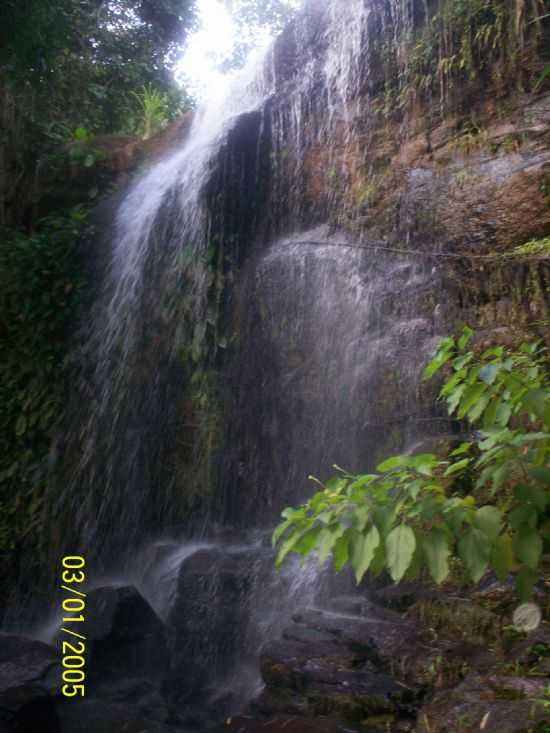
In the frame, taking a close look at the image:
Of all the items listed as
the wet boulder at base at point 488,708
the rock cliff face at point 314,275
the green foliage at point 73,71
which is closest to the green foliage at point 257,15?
the green foliage at point 73,71

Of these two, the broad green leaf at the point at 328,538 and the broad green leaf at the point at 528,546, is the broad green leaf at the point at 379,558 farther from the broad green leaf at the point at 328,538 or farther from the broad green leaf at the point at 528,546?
the broad green leaf at the point at 528,546

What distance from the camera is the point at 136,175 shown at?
371 inches

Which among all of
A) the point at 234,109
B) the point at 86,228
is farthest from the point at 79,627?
the point at 234,109

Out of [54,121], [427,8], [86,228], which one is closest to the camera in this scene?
[427,8]

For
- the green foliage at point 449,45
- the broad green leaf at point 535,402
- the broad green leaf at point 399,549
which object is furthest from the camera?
the green foliage at point 449,45

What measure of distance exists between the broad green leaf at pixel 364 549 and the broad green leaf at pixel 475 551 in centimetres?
23

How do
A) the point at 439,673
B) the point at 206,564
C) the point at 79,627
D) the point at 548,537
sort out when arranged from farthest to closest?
the point at 206,564
the point at 79,627
the point at 439,673
the point at 548,537

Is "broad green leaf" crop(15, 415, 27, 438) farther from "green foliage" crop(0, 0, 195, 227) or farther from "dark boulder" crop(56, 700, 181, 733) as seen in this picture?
Answer: "dark boulder" crop(56, 700, 181, 733)

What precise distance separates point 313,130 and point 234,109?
2.07 m

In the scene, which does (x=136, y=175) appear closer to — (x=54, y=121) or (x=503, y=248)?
(x=54, y=121)
